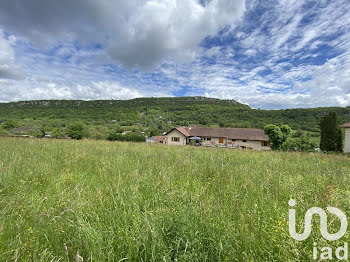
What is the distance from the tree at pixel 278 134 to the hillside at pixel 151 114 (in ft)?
101

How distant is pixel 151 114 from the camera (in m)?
89.0

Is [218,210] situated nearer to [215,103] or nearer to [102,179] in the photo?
[102,179]

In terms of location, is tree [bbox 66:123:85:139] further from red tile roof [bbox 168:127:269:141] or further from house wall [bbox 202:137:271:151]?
house wall [bbox 202:137:271:151]

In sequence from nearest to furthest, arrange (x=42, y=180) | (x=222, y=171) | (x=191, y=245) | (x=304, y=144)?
(x=191, y=245)
(x=42, y=180)
(x=222, y=171)
(x=304, y=144)

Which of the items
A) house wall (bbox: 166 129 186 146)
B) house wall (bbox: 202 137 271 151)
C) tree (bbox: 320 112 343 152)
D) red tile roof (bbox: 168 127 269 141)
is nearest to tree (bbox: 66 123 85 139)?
house wall (bbox: 166 129 186 146)

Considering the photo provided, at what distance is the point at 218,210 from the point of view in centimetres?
196

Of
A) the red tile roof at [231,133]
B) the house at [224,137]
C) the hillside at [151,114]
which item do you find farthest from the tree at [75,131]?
the red tile roof at [231,133]

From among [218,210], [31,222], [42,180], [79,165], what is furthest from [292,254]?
[79,165]

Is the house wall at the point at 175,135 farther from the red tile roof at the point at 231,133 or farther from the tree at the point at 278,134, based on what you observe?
the tree at the point at 278,134

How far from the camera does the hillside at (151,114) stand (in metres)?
60.6

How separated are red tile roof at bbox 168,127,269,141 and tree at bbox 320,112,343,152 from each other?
44.0ft

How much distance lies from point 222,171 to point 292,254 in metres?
2.39

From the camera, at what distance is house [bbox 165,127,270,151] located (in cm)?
3831

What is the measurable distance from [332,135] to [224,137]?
20.7 metres
